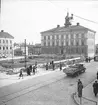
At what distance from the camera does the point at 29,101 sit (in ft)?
31.2

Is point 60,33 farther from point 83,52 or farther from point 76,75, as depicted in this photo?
point 76,75

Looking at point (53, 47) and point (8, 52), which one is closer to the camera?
point (8, 52)

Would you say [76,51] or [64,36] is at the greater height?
[64,36]

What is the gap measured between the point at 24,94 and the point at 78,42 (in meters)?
53.8

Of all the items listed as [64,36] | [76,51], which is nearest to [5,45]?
[64,36]

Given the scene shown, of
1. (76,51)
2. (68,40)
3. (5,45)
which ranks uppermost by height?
(68,40)

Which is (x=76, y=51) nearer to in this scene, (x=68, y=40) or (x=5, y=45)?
(x=68, y=40)

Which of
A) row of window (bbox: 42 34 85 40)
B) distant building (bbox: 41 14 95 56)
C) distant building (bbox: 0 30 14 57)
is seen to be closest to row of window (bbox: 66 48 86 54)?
distant building (bbox: 41 14 95 56)

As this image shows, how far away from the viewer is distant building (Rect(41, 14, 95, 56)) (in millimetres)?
60500

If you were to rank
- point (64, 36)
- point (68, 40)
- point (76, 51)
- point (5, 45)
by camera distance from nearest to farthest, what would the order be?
point (5, 45)
point (76, 51)
point (68, 40)
point (64, 36)

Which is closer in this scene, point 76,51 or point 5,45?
point 5,45

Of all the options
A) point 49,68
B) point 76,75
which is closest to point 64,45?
point 49,68

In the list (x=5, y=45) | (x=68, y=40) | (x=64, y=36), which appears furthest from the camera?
(x=64, y=36)

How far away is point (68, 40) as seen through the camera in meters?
64.5
